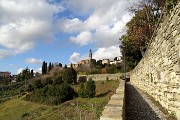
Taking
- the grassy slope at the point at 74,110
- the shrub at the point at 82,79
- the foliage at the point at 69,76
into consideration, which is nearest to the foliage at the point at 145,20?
the grassy slope at the point at 74,110

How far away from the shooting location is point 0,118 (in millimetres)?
29484

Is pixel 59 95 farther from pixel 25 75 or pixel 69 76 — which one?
pixel 25 75

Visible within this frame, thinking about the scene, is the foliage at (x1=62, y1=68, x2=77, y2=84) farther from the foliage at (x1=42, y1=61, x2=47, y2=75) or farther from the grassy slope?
the foliage at (x1=42, y1=61, x2=47, y2=75)

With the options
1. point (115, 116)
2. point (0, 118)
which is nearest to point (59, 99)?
point (0, 118)

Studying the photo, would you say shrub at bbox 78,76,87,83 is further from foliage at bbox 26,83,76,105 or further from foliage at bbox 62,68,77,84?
foliage at bbox 26,83,76,105

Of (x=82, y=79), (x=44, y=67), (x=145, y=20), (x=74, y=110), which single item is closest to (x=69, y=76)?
(x=82, y=79)

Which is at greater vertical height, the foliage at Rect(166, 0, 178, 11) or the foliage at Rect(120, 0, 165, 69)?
the foliage at Rect(120, 0, 165, 69)

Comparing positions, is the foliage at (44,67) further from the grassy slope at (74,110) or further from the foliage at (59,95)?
the grassy slope at (74,110)

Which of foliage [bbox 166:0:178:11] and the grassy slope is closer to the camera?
foliage [bbox 166:0:178:11]

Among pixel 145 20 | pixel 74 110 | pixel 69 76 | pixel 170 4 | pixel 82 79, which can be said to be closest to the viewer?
pixel 170 4

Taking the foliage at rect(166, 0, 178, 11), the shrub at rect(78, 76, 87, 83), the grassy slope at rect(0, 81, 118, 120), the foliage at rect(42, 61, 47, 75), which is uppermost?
the foliage at rect(42, 61, 47, 75)

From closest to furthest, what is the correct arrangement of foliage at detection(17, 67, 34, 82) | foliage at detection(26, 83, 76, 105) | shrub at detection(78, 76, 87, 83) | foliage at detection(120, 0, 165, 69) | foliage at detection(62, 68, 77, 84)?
foliage at detection(120, 0, 165, 69) → foliage at detection(26, 83, 76, 105) → foliage at detection(62, 68, 77, 84) → shrub at detection(78, 76, 87, 83) → foliage at detection(17, 67, 34, 82)

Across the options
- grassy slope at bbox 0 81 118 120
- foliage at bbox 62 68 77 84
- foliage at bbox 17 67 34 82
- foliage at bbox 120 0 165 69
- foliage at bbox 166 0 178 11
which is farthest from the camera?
foliage at bbox 17 67 34 82

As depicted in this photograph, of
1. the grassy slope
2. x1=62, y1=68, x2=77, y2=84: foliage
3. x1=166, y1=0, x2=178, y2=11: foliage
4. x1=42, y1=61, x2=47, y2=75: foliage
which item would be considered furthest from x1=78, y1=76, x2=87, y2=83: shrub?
x1=166, y1=0, x2=178, y2=11: foliage
